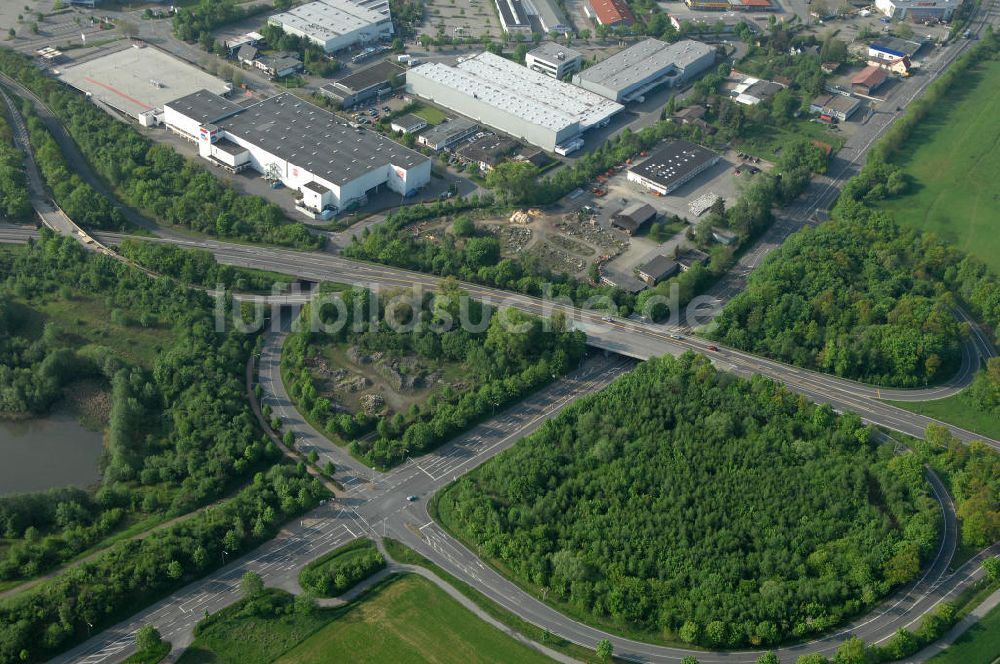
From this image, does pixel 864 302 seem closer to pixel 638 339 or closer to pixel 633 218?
pixel 638 339

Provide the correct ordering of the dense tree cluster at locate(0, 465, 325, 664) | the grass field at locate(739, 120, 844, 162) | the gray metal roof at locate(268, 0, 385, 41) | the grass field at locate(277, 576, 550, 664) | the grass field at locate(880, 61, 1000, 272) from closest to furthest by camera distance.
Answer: the dense tree cluster at locate(0, 465, 325, 664) < the grass field at locate(277, 576, 550, 664) < the grass field at locate(880, 61, 1000, 272) < the grass field at locate(739, 120, 844, 162) < the gray metal roof at locate(268, 0, 385, 41)

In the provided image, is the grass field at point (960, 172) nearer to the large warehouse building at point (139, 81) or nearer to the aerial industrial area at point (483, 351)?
the aerial industrial area at point (483, 351)

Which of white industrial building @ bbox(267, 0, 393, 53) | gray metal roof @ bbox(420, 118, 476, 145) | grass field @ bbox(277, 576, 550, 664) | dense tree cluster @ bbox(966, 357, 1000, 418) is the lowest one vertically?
grass field @ bbox(277, 576, 550, 664)

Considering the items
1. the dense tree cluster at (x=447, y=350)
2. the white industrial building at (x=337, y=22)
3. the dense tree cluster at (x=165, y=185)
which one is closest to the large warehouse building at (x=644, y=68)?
the white industrial building at (x=337, y=22)

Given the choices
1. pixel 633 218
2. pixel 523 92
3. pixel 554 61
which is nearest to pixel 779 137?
pixel 633 218

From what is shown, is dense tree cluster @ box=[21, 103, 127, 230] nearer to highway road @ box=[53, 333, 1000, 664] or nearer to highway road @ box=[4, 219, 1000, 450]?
highway road @ box=[4, 219, 1000, 450]

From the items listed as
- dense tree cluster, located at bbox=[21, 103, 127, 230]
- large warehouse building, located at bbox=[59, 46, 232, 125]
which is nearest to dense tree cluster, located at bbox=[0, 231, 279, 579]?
dense tree cluster, located at bbox=[21, 103, 127, 230]

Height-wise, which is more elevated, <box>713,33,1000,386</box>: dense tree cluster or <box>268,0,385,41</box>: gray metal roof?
<box>268,0,385,41</box>: gray metal roof
